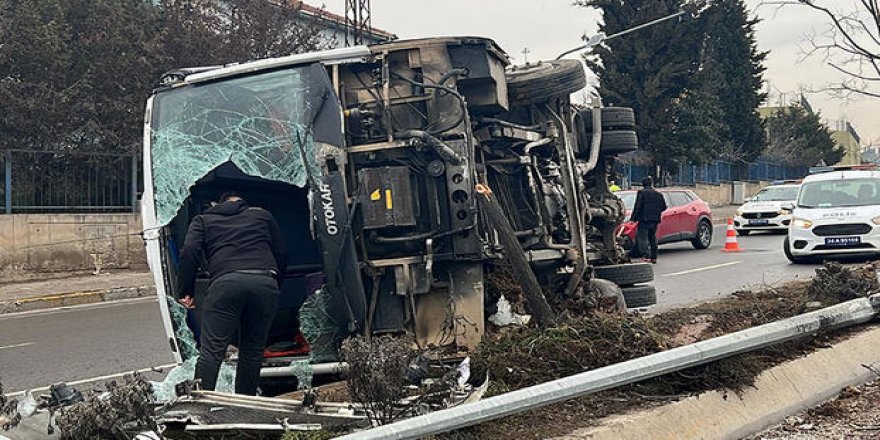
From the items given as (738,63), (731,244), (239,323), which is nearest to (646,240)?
(731,244)

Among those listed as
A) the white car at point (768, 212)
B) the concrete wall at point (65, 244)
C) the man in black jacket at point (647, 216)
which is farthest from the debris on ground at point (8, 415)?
the white car at point (768, 212)

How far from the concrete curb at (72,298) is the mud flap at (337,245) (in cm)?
997

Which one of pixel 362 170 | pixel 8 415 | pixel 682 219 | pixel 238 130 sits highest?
pixel 238 130

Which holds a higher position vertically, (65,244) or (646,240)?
(65,244)

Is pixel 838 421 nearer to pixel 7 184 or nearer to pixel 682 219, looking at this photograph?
pixel 7 184

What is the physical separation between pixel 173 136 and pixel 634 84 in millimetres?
32376

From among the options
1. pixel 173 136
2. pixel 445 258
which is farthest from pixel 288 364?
pixel 173 136

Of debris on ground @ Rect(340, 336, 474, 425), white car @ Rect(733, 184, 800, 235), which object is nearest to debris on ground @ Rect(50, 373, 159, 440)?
debris on ground @ Rect(340, 336, 474, 425)

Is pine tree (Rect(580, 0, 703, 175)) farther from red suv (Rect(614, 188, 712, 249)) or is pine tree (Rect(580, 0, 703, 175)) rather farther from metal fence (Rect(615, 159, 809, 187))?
red suv (Rect(614, 188, 712, 249))

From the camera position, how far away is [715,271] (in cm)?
1516

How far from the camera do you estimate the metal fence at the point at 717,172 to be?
36531 mm

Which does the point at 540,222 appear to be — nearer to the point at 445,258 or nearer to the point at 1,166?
the point at 445,258

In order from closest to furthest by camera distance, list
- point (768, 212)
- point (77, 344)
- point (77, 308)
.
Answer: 1. point (77, 344)
2. point (77, 308)
3. point (768, 212)

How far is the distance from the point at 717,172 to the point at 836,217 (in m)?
29.7
